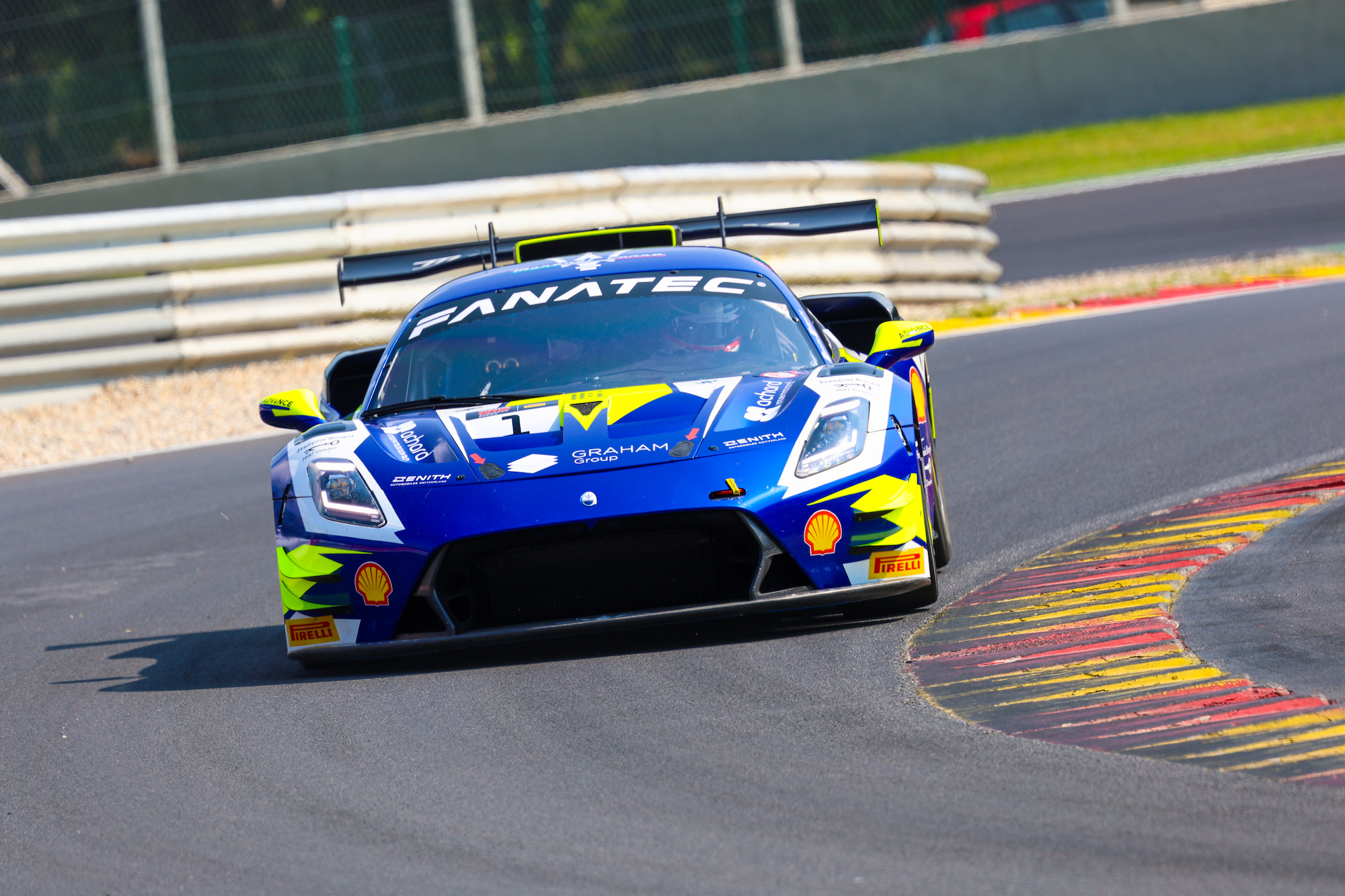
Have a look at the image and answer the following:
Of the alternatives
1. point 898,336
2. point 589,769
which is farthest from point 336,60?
point 589,769

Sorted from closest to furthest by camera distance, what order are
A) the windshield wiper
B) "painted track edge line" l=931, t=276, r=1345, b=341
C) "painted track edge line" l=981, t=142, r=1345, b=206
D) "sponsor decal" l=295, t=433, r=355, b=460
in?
"sponsor decal" l=295, t=433, r=355, b=460, the windshield wiper, "painted track edge line" l=931, t=276, r=1345, b=341, "painted track edge line" l=981, t=142, r=1345, b=206

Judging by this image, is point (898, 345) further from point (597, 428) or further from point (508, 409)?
point (508, 409)

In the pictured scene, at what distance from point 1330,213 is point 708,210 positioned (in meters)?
6.64

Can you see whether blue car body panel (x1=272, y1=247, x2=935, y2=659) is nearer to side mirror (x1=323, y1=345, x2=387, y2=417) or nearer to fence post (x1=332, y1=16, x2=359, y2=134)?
side mirror (x1=323, y1=345, x2=387, y2=417)

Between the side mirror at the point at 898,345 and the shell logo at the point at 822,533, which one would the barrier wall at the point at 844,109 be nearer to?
the side mirror at the point at 898,345

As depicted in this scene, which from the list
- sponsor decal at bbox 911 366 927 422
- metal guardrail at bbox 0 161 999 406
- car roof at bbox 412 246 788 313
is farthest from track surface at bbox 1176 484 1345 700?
metal guardrail at bbox 0 161 999 406

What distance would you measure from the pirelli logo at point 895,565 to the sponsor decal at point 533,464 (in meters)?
0.97

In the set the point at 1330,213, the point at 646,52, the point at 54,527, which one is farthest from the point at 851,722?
the point at 646,52

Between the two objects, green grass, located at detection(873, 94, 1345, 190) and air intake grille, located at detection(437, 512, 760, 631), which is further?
green grass, located at detection(873, 94, 1345, 190)

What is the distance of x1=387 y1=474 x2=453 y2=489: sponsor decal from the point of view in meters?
5.12

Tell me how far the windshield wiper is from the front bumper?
2.93 feet

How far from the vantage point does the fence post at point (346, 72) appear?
21.6m

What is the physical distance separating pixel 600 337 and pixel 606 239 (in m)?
1.61

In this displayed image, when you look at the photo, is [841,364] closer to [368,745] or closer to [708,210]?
[368,745]
